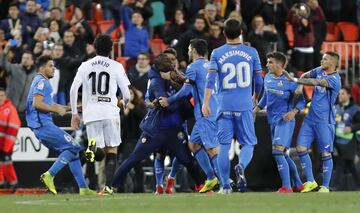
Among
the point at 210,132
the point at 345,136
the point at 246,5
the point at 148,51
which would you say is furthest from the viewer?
the point at 246,5

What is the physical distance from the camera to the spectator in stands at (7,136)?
929 inches

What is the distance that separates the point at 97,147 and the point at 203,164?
2202 mm

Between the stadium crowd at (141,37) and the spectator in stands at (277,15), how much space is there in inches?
0.9

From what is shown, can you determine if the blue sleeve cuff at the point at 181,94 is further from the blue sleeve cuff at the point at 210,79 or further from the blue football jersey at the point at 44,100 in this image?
the blue football jersey at the point at 44,100

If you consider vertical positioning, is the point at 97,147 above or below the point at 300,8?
below

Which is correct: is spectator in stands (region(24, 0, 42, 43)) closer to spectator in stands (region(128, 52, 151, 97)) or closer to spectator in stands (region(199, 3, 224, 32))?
spectator in stands (region(128, 52, 151, 97))

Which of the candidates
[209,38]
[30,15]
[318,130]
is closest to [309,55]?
[209,38]

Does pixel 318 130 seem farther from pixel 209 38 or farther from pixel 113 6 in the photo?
pixel 113 6

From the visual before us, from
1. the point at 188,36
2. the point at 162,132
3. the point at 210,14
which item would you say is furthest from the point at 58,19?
the point at 162,132

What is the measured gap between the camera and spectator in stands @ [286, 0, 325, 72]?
2838 cm

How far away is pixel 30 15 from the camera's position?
92.9 feet

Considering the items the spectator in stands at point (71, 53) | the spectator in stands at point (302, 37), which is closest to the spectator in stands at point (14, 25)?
the spectator in stands at point (71, 53)

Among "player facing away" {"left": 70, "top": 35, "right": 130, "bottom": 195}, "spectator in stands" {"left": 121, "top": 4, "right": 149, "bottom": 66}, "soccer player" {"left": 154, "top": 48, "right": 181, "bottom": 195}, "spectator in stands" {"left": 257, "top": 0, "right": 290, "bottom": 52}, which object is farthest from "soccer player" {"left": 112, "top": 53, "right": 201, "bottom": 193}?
"spectator in stands" {"left": 257, "top": 0, "right": 290, "bottom": 52}

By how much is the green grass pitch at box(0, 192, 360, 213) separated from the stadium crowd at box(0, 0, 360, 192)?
6385mm
